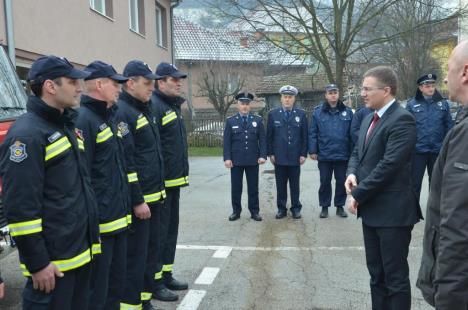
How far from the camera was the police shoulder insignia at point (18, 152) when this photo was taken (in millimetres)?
2682

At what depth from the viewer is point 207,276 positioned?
17.8 ft

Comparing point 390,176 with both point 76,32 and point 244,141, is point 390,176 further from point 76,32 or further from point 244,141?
point 76,32

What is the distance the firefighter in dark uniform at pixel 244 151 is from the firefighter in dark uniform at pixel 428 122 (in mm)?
2455

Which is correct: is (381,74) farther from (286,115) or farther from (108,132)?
(286,115)

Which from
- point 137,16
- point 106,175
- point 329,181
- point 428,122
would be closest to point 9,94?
point 106,175

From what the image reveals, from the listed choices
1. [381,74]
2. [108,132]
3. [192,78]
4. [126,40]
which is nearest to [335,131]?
[381,74]

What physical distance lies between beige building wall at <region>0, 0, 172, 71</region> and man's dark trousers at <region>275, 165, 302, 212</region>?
5180mm

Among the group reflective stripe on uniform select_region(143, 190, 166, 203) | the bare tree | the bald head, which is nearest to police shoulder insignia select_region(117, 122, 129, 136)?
reflective stripe on uniform select_region(143, 190, 166, 203)

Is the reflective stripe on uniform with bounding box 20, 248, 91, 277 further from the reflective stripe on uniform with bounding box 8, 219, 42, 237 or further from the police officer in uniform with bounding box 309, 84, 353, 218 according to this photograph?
the police officer in uniform with bounding box 309, 84, 353, 218

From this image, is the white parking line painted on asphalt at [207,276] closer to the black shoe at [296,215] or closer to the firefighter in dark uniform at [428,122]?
the black shoe at [296,215]

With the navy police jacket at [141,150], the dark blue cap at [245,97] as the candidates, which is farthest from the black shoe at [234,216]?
the navy police jacket at [141,150]

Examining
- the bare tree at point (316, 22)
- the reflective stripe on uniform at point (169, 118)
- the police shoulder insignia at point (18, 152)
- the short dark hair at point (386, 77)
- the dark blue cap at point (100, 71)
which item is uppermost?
the bare tree at point (316, 22)

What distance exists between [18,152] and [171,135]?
91.5 inches

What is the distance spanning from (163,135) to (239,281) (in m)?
1.75
